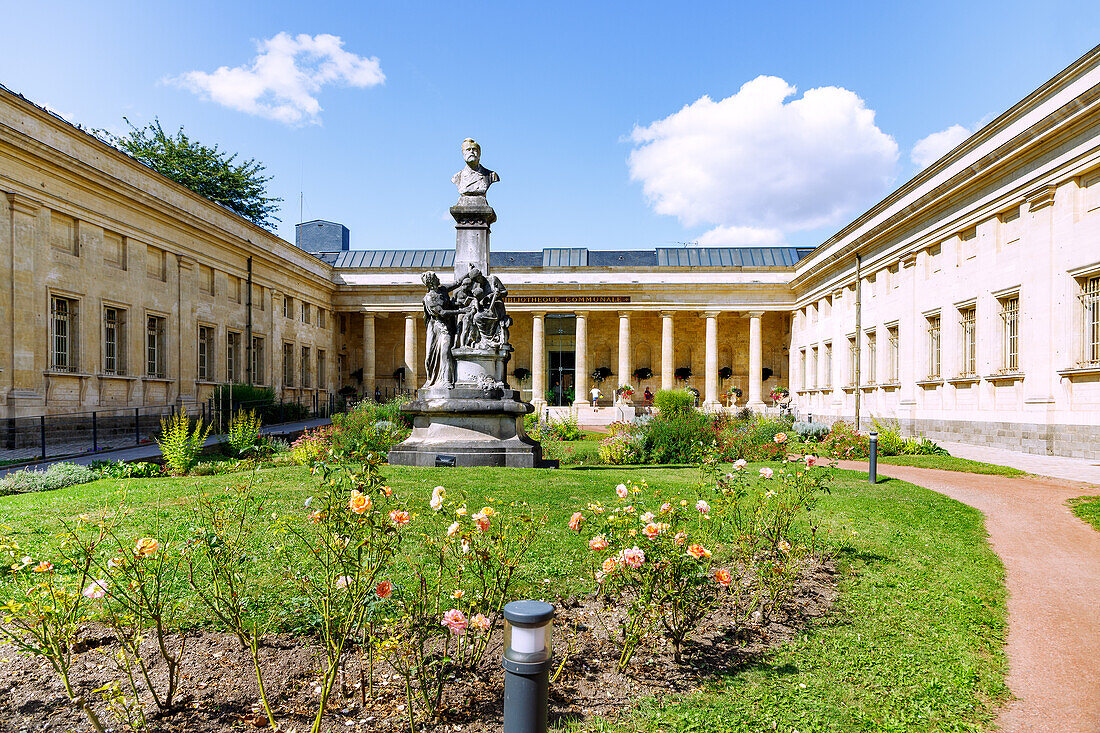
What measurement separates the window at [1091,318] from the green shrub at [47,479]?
65.7ft

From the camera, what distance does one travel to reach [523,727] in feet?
8.20

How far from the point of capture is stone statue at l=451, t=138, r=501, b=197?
12.0 meters

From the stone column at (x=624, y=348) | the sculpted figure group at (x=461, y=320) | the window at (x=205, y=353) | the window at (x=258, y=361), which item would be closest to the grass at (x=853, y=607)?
the sculpted figure group at (x=461, y=320)

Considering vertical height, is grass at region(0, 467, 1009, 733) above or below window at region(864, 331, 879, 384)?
below

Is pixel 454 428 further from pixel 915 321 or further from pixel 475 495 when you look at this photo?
pixel 915 321

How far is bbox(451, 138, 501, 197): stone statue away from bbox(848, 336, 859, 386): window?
68.1 ft

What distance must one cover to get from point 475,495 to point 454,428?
149 inches

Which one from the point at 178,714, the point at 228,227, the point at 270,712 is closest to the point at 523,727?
the point at 270,712

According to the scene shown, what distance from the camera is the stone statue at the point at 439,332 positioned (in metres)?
11.6

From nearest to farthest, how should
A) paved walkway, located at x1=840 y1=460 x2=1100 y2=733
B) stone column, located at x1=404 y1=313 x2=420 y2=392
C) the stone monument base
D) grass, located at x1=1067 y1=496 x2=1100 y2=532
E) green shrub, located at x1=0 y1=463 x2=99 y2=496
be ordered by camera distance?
paved walkway, located at x1=840 y1=460 x2=1100 y2=733 < grass, located at x1=1067 y1=496 x2=1100 y2=532 < green shrub, located at x1=0 y1=463 x2=99 y2=496 < the stone monument base < stone column, located at x1=404 y1=313 x2=420 y2=392

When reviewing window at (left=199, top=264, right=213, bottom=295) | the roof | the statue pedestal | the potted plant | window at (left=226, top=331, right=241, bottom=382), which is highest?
the roof

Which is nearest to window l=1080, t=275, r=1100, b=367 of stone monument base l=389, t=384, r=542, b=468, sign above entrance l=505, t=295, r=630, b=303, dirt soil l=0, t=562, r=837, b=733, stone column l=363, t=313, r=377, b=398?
stone monument base l=389, t=384, r=542, b=468

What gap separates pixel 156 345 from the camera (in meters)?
21.8

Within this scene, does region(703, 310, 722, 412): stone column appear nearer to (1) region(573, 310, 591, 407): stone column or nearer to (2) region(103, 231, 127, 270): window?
(1) region(573, 310, 591, 407): stone column
